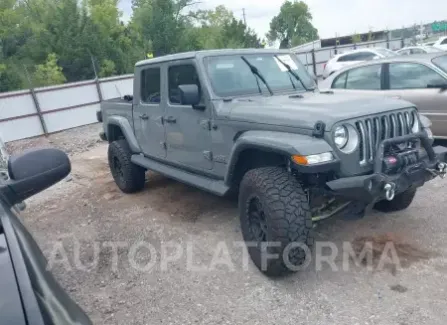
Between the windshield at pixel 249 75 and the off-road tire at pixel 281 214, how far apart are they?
1.13 meters

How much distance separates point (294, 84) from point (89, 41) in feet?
75.6

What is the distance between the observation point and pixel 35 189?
195cm

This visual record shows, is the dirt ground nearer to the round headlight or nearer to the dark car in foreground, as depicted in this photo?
the round headlight

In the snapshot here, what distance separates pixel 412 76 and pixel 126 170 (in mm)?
4461

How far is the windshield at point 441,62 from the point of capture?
6248 millimetres

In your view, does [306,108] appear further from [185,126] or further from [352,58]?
[352,58]

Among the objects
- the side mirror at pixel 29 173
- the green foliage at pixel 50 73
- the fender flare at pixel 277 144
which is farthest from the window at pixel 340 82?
the green foliage at pixel 50 73

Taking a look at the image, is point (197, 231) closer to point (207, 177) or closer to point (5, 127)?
point (207, 177)

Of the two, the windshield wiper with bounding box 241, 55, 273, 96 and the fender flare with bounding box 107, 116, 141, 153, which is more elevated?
the windshield wiper with bounding box 241, 55, 273, 96

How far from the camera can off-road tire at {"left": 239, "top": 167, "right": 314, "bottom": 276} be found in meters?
3.18

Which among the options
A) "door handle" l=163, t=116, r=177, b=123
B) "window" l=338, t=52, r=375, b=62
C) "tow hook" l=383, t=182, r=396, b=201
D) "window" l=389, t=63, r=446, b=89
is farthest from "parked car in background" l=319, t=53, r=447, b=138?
"window" l=338, t=52, r=375, b=62

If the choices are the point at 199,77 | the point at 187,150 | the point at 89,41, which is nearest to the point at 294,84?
the point at 199,77

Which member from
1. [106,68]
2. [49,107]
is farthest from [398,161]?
[106,68]

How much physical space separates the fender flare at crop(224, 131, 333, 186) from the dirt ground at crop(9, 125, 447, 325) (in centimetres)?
97
